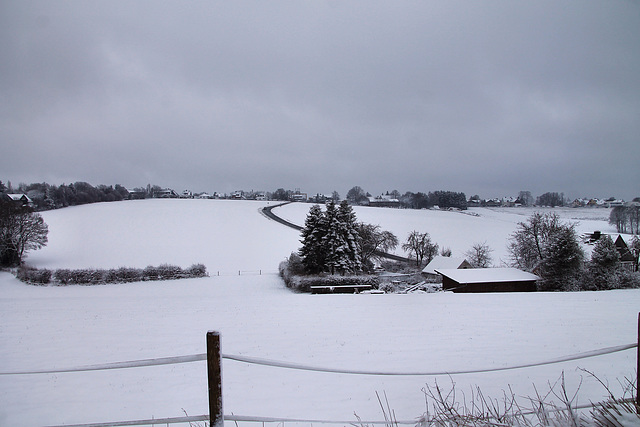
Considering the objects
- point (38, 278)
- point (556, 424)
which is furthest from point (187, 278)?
point (556, 424)

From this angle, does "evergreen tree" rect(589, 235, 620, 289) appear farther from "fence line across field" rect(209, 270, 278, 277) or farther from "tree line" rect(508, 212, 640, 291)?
"fence line across field" rect(209, 270, 278, 277)

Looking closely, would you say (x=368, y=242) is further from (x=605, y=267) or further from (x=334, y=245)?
(x=605, y=267)

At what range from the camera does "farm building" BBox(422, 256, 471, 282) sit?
3588 cm

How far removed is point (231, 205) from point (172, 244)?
37872 mm

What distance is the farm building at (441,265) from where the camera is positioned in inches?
1412

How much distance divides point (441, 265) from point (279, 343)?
98.6 ft

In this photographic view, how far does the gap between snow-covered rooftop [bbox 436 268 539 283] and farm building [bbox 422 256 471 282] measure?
7349 mm

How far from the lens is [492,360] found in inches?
336

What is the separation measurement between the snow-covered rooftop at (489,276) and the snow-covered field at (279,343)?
5333 millimetres

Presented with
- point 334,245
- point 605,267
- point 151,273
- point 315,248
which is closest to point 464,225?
point 605,267

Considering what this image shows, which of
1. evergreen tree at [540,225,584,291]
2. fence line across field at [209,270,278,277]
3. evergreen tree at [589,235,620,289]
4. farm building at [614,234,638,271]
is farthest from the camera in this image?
fence line across field at [209,270,278,277]

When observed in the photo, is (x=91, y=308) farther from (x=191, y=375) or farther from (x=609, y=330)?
(x=609, y=330)

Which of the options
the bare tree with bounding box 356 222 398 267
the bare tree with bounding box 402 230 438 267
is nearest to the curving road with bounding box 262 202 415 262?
the bare tree with bounding box 356 222 398 267

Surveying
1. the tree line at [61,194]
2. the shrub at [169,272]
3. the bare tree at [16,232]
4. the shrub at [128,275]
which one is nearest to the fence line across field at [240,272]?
the shrub at [169,272]
